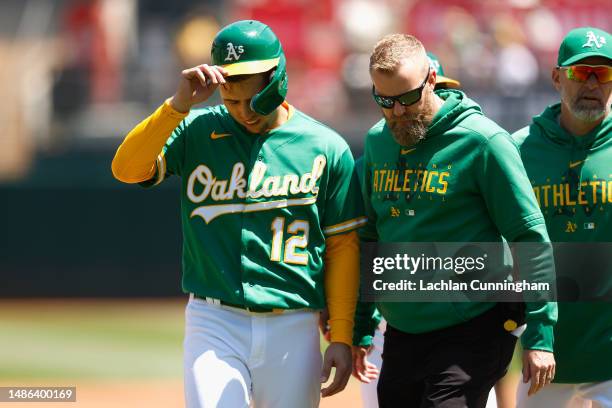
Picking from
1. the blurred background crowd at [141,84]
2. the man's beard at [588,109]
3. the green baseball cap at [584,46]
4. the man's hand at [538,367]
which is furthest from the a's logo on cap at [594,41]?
the blurred background crowd at [141,84]

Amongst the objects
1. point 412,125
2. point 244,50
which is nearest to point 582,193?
point 412,125

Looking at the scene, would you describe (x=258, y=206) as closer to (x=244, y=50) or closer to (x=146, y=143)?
(x=146, y=143)

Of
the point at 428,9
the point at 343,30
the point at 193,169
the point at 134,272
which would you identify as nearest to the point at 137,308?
the point at 134,272

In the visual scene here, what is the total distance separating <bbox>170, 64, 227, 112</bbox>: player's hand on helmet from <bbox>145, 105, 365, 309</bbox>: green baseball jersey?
0.89 ft

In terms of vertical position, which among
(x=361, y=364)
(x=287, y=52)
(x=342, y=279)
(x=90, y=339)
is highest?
(x=287, y=52)

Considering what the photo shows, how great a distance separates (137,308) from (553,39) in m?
8.30

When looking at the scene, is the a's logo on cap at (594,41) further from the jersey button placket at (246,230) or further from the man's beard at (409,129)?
the jersey button placket at (246,230)

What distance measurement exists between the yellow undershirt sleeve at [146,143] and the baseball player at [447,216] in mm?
817

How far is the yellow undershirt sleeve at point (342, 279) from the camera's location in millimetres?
4164

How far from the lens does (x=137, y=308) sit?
47.2 feet

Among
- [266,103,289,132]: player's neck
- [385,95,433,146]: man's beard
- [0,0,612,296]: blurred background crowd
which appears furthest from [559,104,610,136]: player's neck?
[0,0,612,296]: blurred background crowd

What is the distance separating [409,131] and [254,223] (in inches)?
28.5

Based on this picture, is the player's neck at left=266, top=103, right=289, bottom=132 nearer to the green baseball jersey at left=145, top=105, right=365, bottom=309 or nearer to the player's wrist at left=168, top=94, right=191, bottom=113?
the green baseball jersey at left=145, top=105, right=365, bottom=309

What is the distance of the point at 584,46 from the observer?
431cm
